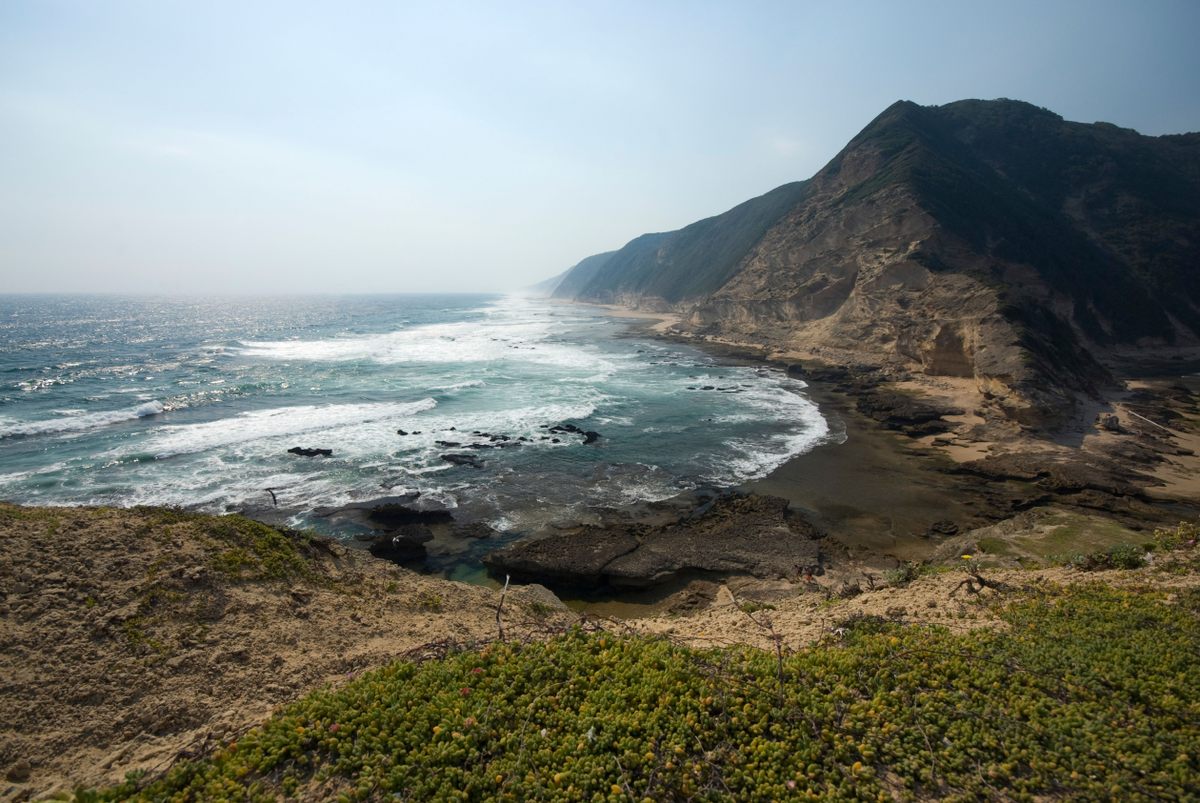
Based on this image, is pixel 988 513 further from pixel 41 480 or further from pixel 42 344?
pixel 42 344

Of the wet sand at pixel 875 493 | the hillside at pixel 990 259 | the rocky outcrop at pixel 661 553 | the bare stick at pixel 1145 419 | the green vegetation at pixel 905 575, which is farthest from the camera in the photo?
the hillside at pixel 990 259

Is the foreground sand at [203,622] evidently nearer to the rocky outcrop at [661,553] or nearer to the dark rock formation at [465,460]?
the rocky outcrop at [661,553]

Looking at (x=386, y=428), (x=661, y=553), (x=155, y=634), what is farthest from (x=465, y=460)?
(x=155, y=634)

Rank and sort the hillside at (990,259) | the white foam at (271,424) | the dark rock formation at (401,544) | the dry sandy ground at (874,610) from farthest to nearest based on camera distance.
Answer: the hillside at (990,259)
the white foam at (271,424)
the dark rock formation at (401,544)
the dry sandy ground at (874,610)

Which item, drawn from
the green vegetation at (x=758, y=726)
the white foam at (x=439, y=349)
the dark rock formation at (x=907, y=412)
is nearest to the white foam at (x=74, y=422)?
the white foam at (x=439, y=349)

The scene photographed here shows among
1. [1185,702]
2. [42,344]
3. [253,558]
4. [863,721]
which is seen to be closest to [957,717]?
[863,721]

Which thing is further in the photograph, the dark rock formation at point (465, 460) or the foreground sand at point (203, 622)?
the dark rock formation at point (465, 460)

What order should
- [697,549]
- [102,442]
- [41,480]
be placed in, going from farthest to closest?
[102,442]
[41,480]
[697,549]
